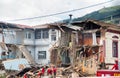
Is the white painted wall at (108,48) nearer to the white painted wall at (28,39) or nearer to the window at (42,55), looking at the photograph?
the window at (42,55)

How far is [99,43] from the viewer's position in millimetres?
27797

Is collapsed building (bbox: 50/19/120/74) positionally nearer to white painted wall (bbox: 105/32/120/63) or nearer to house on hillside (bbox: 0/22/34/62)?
white painted wall (bbox: 105/32/120/63)

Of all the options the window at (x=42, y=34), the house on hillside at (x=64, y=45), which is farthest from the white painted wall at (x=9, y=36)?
the house on hillside at (x=64, y=45)

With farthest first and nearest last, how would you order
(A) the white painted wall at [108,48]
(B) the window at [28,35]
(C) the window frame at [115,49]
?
1. (B) the window at [28,35]
2. (C) the window frame at [115,49]
3. (A) the white painted wall at [108,48]

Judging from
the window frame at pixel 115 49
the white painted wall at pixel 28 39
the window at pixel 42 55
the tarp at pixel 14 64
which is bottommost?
the tarp at pixel 14 64

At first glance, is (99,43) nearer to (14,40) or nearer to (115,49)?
(115,49)

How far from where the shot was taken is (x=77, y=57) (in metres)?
27.7

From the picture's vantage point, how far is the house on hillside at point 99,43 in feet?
90.2

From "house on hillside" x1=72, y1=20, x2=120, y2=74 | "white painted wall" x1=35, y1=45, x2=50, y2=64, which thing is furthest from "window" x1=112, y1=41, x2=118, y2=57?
"white painted wall" x1=35, y1=45, x2=50, y2=64

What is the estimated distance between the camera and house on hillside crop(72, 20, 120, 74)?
27.5 m

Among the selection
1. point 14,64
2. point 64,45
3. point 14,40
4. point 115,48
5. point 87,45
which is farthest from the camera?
point 14,40

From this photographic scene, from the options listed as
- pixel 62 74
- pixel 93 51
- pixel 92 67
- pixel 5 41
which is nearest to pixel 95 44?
pixel 93 51

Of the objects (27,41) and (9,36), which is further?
(27,41)

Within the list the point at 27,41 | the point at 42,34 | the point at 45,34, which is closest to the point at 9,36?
the point at 27,41
